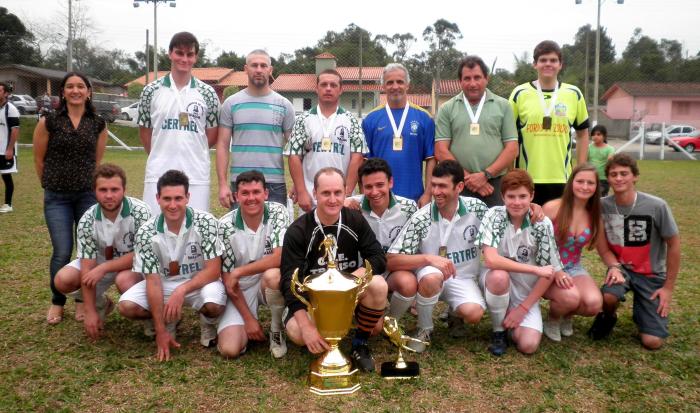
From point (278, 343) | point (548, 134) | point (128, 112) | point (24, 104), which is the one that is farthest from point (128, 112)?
point (278, 343)

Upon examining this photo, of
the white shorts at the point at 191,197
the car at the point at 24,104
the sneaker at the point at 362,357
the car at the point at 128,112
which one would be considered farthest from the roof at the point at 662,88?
the sneaker at the point at 362,357

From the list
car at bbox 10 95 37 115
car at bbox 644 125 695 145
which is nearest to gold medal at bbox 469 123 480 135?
car at bbox 644 125 695 145

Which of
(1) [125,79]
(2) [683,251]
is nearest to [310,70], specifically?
(2) [683,251]

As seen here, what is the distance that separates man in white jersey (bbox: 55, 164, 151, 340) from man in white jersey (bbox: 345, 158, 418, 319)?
1.52 metres

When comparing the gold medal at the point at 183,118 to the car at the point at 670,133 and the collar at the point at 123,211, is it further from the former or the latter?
the car at the point at 670,133

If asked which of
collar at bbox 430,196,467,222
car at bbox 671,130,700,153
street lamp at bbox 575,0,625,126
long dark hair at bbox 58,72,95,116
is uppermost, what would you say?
street lamp at bbox 575,0,625,126

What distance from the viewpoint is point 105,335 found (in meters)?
3.92

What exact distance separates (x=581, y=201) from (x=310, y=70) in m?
21.0

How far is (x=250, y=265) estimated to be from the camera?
3.72 meters

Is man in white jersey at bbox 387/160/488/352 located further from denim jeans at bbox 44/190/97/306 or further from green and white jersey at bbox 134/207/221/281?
denim jeans at bbox 44/190/97/306

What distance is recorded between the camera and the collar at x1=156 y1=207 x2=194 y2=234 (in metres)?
3.65

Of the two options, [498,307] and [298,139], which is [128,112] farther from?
[498,307]

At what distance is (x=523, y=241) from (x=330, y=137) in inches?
61.6

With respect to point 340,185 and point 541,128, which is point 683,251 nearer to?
point 541,128
